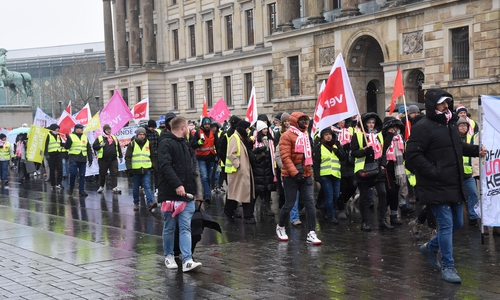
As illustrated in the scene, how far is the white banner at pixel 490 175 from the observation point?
936 cm

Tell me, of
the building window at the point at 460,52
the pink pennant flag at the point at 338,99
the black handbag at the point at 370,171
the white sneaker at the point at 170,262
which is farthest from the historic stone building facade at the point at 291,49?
the white sneaker at the point at 170,262

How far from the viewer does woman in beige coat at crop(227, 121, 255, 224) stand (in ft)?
43.8

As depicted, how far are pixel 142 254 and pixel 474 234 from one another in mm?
4599

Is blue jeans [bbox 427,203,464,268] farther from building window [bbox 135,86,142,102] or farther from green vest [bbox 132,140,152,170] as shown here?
building window [bbox 135,86,142,102]

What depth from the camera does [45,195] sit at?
2047 centimetres

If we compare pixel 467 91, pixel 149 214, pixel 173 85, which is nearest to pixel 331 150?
pixel 149 214

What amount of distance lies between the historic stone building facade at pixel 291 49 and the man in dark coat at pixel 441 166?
21.5 metres

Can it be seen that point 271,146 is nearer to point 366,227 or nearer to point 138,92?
point 366,227

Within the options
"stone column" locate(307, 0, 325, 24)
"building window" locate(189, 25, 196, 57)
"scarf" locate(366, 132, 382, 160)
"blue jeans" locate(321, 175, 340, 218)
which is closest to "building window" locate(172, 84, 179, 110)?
"building window" locate(189, 25, 196, 57)

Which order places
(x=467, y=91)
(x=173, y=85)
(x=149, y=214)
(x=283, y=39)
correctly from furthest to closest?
(x=173, y=85) → (x=283, y=39) → (x=467, y=91) → (x=149, y=214)

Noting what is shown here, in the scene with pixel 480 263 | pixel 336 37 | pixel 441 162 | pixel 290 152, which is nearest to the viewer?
pixel 441 162

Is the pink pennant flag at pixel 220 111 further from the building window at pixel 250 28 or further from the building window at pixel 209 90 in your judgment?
the building window at pixel 209 90

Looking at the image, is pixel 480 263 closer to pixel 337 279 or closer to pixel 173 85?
pixel 337 279

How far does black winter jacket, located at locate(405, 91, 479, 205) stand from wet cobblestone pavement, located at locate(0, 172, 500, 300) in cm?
88
